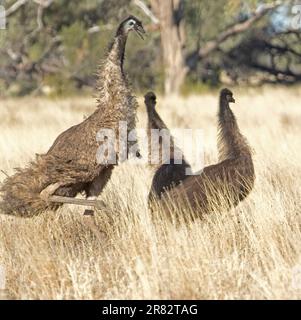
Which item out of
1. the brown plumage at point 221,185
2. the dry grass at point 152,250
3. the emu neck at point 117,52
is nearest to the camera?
the dry grass at point 152,250

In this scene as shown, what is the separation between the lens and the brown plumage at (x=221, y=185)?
5.63 m

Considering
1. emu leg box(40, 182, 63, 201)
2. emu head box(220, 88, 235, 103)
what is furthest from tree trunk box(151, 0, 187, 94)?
emu leg box(40, 182, 63, 201)

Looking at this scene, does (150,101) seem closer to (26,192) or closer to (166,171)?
(166,171)

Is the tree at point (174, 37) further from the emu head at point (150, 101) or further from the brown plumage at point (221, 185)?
the brown plumage at point (221, 185)

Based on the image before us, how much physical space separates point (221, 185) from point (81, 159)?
1.18m

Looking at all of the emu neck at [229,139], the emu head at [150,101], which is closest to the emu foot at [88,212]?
the emu neck at [229,139]

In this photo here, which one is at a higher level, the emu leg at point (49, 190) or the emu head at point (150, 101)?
the emu head at point (150, 101)

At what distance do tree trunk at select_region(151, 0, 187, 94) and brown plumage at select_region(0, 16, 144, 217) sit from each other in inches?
809

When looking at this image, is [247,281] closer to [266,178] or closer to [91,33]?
[266,178]

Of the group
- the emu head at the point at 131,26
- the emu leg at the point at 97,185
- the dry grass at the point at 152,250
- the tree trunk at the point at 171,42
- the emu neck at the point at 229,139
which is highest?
the tree trunk at the point at 171,42

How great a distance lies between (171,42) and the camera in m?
26.2

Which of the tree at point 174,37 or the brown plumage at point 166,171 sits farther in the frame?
the tree at point 174,37

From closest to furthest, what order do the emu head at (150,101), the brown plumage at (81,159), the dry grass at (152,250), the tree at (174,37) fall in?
1. the dry grass at (152,250)
2. the brown plumage at (81,159)
3. the emu head at (150,101)
4. the tree at (174,37)

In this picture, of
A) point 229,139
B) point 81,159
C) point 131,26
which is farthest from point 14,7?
point 81,159
